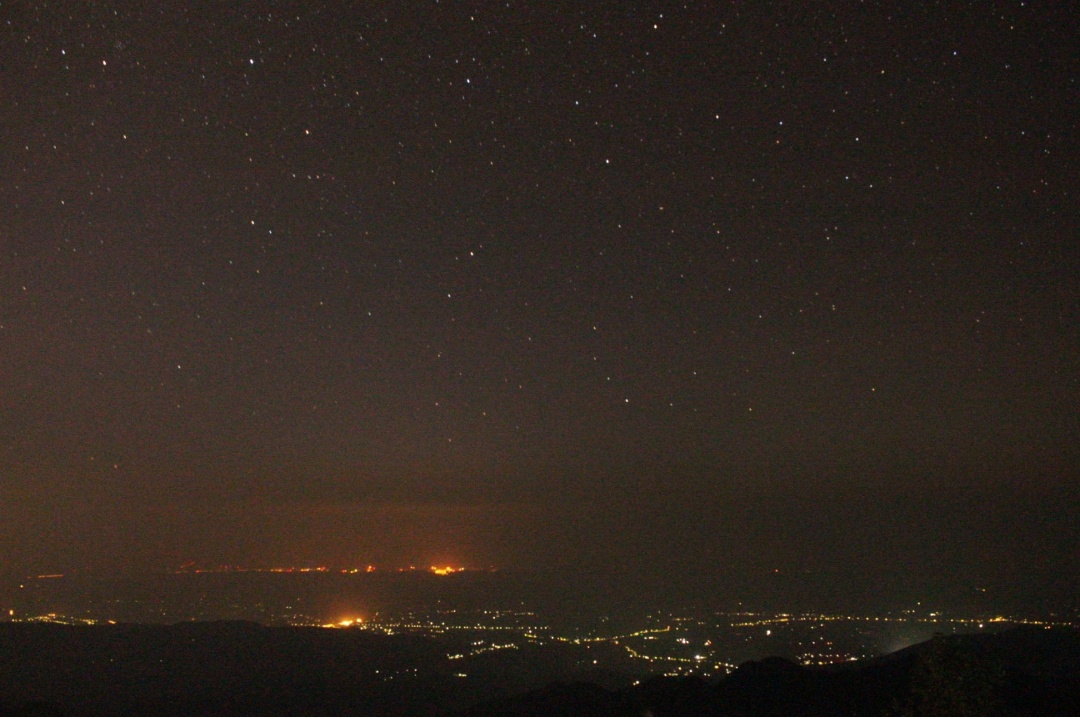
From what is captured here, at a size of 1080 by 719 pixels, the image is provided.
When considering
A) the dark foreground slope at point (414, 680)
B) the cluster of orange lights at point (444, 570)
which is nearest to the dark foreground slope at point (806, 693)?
the dark foreground slope at point (414, 680)

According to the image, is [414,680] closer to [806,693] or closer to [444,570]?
[806,693]

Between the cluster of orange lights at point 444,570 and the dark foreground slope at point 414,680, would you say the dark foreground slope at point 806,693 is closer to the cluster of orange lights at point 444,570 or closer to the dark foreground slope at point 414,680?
the dark foreground slope at point 414,680

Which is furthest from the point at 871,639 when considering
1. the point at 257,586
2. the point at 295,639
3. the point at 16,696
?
the point at 257,586

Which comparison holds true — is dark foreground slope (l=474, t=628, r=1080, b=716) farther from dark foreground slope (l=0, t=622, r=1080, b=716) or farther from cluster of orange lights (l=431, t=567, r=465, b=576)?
cluster of orange lights (l=431, t=567, r=465, b=576)

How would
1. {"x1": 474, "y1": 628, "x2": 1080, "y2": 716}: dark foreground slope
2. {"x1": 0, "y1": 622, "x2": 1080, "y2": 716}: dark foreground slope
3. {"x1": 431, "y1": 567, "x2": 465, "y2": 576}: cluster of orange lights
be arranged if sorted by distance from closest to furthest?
1. {"x1": 0, "y1": 622, "x2": 1080, "y2": 716}: dark foreground slope
2. {"x1": 474, "y1": 628, "x2": 1080, "y2": 716}: dark foreground slope
3. {"x1": 431, "y1": 567, "x2": 465, "y2": 576}: cluster of orange lights

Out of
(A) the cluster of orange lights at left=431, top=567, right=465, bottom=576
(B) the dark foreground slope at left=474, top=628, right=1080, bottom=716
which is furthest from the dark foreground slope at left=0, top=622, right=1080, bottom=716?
(A) the cluster of orange lights at left=431, top=567, right=465, bottom=576

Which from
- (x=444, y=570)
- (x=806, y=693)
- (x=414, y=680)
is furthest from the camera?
(x=444, y=570)

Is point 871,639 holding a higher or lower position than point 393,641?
lower

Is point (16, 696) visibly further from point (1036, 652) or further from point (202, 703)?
point (1036, 652)

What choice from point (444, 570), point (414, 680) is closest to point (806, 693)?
point (414, 680)
